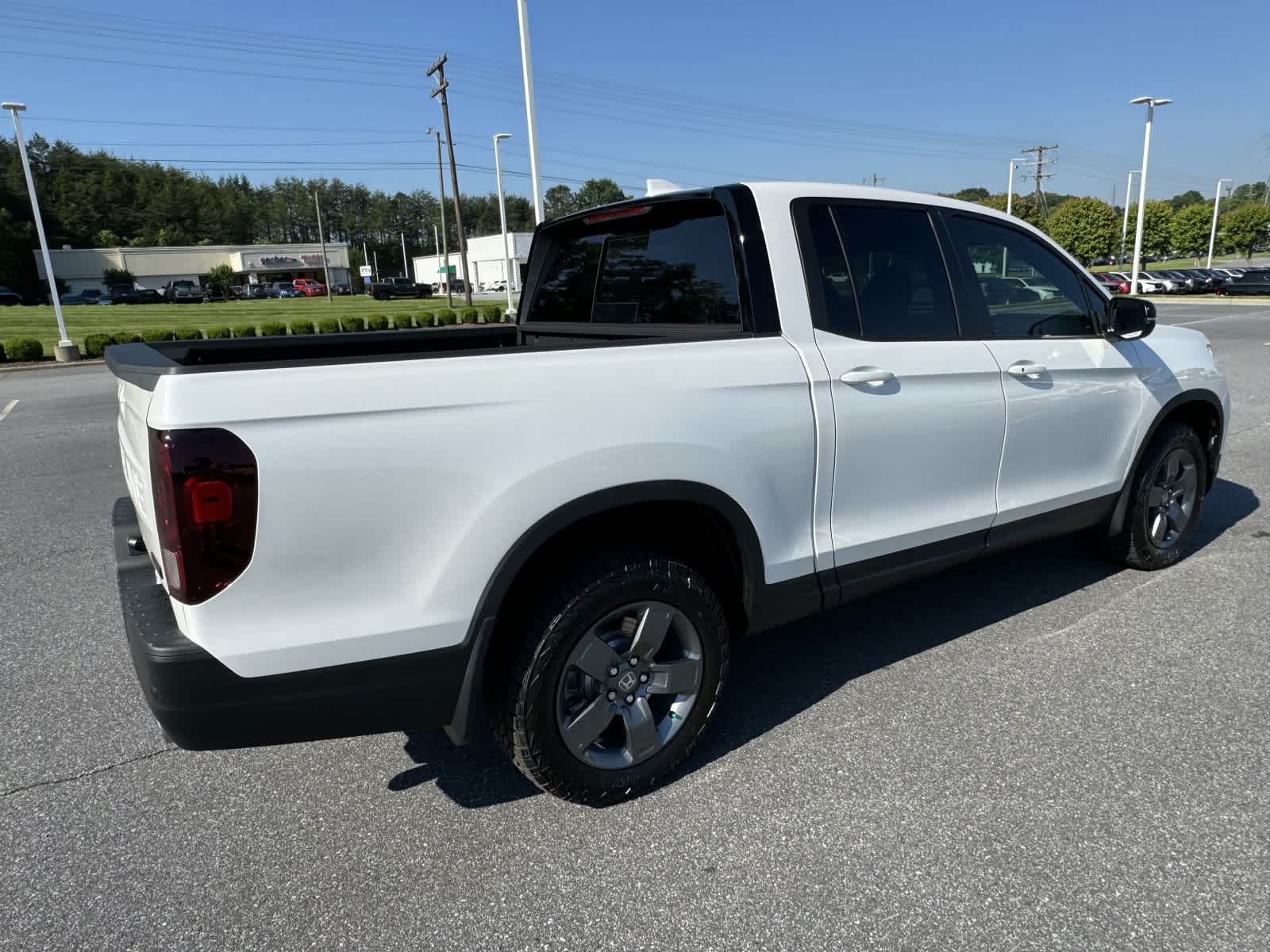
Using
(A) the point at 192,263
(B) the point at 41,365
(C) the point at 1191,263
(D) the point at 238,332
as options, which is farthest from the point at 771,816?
(C) the point at 1191,263

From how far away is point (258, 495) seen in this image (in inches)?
76.4

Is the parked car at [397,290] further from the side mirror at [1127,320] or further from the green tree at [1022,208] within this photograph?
the side mirror at [1127,320]

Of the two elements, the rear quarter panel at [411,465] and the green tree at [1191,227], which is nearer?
the rear quarter panel at [411,465]

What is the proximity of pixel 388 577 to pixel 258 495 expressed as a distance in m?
0.37

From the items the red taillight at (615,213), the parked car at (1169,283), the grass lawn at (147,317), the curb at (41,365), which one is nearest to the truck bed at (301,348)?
the red taillight at (615,213)

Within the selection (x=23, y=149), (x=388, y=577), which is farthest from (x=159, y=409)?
(x=23, y=149)

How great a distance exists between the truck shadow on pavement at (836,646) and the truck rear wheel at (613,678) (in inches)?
9.4

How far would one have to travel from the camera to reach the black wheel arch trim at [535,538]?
2254 millimetres

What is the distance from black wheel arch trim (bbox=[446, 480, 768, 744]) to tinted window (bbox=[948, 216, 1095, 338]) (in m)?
1.65

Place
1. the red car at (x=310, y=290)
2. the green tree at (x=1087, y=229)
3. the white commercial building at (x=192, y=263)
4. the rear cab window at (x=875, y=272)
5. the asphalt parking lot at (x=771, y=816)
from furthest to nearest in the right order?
the white commercial building at (x=192, y=263) < the red car at (x=310, y=290) < the green tree at (x=1087, y=229) < the rear cab window at (x=875, y=272) < the asphalt parking lot at (x=771, y=816)

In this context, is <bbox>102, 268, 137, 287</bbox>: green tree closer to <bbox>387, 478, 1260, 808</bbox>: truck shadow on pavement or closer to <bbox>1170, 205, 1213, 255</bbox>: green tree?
<bbox>387, 478, 1260, 808</bbox>: truck shadow on pavement

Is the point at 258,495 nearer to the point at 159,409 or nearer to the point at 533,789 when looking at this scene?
the point at 159,409

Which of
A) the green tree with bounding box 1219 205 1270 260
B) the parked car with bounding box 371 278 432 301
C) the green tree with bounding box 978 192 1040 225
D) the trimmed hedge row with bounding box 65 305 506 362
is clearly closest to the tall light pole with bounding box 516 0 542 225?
the trimmed hedge row with bounding box 65 305 506 362

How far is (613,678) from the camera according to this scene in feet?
8.38
